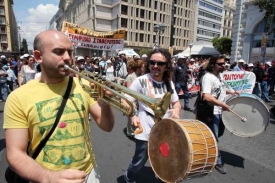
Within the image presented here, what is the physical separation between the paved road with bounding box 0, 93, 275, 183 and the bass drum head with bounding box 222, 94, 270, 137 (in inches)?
28.9

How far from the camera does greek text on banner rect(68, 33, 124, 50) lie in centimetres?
1038

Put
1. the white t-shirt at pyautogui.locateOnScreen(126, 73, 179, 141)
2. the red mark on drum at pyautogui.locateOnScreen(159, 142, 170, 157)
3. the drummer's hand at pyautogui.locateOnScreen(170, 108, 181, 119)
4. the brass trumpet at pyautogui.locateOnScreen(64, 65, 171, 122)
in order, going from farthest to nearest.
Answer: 1. the white t-shirt at pyautogui.locateOnScreen(126, 73, 179, 141)
2. the drummer's hand at pyautogui.locateOnScreen(170, 108, 181, 119)
3. the red mark on drum at pyautogui.locateOnScreen(159, 142, 170, 157)
4. the brass trumpet at pyautogui.locateOnScreen(64, 65, 171, 122)

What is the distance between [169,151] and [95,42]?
9.97 metres

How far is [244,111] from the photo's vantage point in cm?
391

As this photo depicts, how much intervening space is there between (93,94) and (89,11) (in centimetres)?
6488

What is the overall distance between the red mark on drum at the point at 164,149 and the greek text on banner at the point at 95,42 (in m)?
9.44

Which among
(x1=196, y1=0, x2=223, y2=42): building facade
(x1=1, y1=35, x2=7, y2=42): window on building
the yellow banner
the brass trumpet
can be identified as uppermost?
(x1=196, y1=0, x2=223, y2=42): building facade

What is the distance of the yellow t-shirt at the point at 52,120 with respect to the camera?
4.93 feet

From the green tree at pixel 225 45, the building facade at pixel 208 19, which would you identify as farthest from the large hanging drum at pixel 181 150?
the building facade at pixel 208 19

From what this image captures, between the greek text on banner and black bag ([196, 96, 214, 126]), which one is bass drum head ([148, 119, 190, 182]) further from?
the greek text on banner

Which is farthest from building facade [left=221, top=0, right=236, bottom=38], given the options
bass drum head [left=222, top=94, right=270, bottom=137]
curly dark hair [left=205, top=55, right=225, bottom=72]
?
curly dark hair [left=205, top=55, right=225, bottom=72]

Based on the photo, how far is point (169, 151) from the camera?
174 cm

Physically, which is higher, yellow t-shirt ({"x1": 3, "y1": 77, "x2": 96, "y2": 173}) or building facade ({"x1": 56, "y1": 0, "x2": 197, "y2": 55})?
building facade ({"x1": 56, "y1": 0, "x2": 197, "y2": 55})

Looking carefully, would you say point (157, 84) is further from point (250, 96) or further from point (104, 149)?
point (104, 149)
